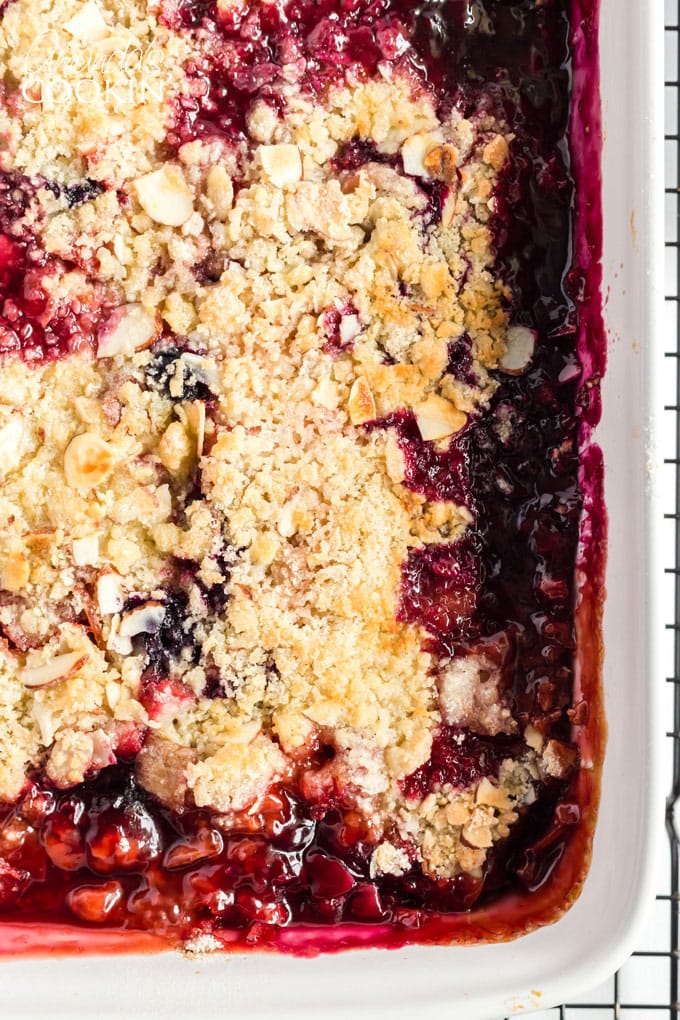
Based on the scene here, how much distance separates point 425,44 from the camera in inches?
55.2

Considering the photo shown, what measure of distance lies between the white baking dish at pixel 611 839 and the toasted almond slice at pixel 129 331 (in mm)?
585

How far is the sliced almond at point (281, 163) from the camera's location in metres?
1.34

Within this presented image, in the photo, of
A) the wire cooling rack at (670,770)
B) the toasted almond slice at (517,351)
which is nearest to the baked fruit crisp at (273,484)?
the toasted almond slice at (517,351)

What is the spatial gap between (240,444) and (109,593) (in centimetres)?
26

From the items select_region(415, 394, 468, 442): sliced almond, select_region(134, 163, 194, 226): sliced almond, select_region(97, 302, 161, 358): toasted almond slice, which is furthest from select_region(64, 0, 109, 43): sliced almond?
select_region(415, 394, 468, 442): sliced almond

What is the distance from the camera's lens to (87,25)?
1.36 meters

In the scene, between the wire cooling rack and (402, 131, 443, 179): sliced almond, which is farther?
the wire cooling rack

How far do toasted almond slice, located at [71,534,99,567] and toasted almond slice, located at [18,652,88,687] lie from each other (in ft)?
0.39

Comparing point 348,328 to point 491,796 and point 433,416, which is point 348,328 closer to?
point 433,416

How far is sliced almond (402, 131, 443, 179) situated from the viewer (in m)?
1.36

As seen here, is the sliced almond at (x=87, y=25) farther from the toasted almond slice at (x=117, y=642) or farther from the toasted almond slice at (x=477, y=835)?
the toasted almond slice at (x=477, y=835)

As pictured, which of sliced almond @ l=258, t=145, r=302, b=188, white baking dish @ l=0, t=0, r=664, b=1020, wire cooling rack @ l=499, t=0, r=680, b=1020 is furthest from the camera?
wire cooling rack @ l=499, t=0, r=680, b=1020

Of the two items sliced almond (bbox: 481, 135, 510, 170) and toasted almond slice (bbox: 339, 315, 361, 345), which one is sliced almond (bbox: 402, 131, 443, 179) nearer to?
sliced almond (bbox: 481, 135, 510, 170)

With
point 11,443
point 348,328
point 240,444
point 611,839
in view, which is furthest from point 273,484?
point 611,839
